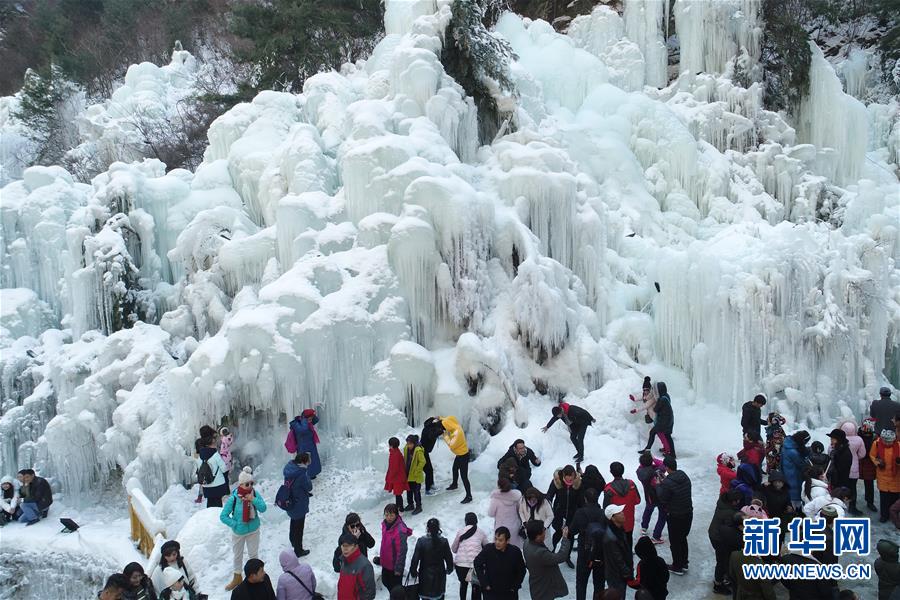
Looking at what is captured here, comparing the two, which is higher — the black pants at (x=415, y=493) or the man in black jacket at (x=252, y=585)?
the man in black jacket at (x=252, y=585)

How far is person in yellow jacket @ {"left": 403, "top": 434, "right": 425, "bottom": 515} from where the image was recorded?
8.53 m

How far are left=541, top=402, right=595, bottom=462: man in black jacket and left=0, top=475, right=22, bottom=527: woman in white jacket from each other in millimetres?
9194

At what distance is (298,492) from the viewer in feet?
25.5

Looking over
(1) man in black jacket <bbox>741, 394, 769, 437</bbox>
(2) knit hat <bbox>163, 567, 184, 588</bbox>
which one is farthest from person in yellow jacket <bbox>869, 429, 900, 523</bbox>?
(2) knit hat <bbox>163, 567, 184, 588</bbox>

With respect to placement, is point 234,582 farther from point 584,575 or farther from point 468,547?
point 584,575

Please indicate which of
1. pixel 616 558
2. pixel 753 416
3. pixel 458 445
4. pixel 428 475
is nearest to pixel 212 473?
pixel 428 475

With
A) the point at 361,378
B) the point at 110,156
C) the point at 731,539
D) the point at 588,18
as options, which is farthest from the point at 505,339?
the point at 110,156

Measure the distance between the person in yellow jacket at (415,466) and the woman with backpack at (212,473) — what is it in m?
2.67

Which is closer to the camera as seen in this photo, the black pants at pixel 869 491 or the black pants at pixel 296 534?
the black pants at pixel 296 534

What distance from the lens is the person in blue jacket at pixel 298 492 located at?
7.65m

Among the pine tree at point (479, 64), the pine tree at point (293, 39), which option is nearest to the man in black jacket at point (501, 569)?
the pine tree at point (479, 64)

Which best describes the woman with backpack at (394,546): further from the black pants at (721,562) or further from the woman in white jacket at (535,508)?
the black pants at (721,562)

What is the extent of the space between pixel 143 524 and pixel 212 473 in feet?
3.91

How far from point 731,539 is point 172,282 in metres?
12.2
